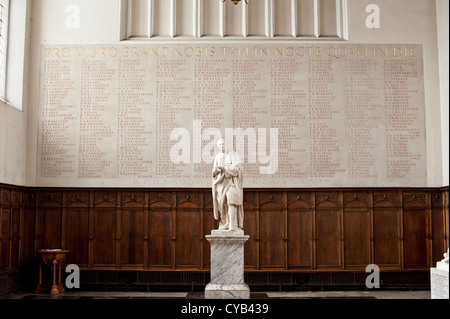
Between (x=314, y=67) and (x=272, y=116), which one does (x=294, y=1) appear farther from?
(x=272, y=116)

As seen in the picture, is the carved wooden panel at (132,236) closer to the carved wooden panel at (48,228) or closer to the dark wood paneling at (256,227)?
the dark wood paneling at (256,227)

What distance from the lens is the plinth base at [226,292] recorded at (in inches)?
399

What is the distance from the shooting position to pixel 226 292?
10211 mm

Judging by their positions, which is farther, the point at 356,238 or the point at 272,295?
the point at 356,238

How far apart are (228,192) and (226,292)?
1.98 m

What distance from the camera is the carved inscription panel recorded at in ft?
43.7

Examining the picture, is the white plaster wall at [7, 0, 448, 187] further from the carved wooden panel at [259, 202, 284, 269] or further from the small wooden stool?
the carved wooden panel at [259, 202, 284, 269]

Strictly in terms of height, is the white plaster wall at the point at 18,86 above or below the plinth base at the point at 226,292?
above

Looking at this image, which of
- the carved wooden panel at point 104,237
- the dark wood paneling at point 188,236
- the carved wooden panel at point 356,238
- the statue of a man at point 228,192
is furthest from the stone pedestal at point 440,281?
the carved wooden panel at point 104,237

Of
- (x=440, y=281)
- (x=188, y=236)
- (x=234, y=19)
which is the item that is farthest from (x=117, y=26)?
(x=440, y=281)

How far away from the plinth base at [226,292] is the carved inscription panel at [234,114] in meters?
3.57

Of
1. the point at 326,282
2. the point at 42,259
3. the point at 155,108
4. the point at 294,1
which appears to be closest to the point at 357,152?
the point at 326,282

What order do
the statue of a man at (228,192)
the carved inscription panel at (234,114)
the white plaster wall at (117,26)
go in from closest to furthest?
the statue of a man at (228,192) → the carved inscription panel at (234,114) → the white plaster wall at (117,26)

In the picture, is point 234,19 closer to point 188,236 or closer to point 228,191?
point 228,191
